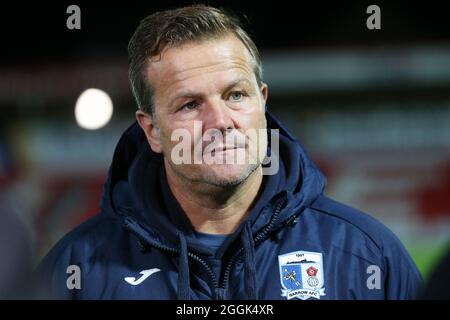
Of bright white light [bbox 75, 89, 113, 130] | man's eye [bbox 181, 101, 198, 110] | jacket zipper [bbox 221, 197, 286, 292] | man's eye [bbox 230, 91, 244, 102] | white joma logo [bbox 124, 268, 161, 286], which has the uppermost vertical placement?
man's eye [bbox 230, 91, 244, 102]

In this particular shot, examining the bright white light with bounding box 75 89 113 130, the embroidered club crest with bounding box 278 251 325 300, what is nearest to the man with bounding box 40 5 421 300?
the embroidered club crest with bounding box 278 251 325 300

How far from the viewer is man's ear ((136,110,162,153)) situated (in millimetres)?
1741

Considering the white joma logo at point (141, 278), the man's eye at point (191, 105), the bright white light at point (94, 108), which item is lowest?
the white joma logo at point (141, 278)

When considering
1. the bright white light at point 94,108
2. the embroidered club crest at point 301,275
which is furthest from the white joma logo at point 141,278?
the bright white light at point 94,108

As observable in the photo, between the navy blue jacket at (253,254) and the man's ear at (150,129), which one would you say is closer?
the navy blue jacket at (253,254)

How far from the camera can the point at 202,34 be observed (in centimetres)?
165

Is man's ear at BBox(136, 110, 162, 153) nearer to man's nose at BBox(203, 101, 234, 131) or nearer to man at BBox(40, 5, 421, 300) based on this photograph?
man at BBox(40, 5, 421, 300)

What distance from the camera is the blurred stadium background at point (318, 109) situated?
375 centimetres

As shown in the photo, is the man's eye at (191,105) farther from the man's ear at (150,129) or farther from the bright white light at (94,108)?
the bright white light at (94,108)

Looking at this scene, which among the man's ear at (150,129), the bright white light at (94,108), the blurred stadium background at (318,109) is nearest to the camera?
the man's ear at (150,129)

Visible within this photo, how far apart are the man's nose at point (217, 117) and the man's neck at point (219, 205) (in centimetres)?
14

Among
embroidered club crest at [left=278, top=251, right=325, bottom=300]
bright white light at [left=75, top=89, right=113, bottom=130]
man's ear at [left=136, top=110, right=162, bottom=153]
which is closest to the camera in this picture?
embroidered club crest at [left=278, top=251, right=325, bottom=300]

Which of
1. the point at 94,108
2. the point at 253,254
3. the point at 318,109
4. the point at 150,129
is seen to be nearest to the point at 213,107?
the point at 150,129

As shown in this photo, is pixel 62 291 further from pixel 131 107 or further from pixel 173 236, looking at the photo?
pixel 131 107
